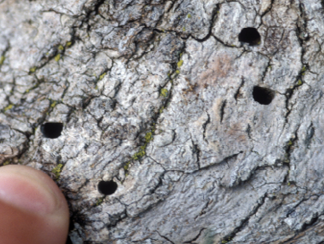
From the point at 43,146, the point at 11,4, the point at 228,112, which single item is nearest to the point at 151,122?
the point at 228,112

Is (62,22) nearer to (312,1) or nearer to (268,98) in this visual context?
(268,98)

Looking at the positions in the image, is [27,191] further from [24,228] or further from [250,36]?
[250,36]

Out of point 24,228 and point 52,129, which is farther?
point 52,129

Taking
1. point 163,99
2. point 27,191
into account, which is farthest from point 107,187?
point 163,99

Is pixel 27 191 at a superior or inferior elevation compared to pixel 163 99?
inferior

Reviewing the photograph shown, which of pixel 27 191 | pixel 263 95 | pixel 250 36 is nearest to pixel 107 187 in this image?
pixel 27 191

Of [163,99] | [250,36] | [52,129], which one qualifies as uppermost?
[250,36]
